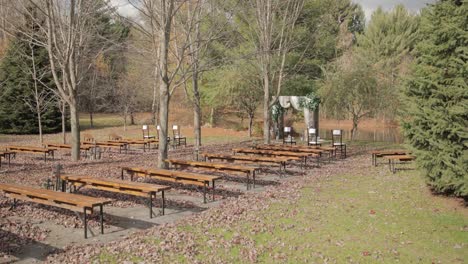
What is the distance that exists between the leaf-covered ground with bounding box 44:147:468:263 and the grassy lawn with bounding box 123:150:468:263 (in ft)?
0.05

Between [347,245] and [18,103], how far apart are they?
3312cm

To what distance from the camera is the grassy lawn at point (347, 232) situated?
21.7ft

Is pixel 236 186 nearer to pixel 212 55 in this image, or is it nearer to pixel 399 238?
pixel 399 238

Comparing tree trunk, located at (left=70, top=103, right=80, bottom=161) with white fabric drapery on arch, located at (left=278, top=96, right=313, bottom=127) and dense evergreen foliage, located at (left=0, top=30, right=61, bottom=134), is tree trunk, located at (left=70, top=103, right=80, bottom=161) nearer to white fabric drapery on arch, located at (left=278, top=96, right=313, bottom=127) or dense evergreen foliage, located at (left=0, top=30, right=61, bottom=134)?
white fabric drapery on arch, located at (left=278, top=96, right=313, bottom=127)

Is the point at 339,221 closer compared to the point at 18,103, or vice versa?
the point at 339,221

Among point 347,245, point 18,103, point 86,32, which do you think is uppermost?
point 86,32

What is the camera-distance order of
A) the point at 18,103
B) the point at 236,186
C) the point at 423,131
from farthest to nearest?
1. the point at 18,103
2. the point at 236,186
3. the point at 423,131

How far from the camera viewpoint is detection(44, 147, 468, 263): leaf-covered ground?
6586 millimetres

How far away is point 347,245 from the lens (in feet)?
23.1

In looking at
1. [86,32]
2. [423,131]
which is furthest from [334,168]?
[86,32]

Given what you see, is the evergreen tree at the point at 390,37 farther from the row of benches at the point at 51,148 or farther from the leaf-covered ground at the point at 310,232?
the leaf-covered ground at the point at 310,232

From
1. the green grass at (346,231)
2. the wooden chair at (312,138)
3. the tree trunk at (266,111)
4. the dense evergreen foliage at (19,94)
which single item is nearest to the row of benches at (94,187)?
the green grass at (346,231)

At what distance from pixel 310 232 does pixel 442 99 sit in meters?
4.73

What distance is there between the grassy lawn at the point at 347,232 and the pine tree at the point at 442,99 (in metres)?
0.84
